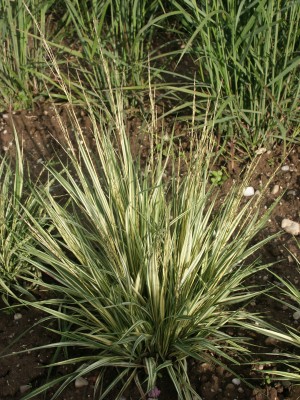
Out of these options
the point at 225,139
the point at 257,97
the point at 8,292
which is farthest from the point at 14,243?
the point at 257,97

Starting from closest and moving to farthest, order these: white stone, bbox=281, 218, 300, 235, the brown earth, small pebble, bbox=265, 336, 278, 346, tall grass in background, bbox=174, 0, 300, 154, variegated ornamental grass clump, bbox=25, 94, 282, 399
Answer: variegated ornamental grass clump, bbox=25, 94, 282, 399 < the brown earth < small pebble, bbox=265, 336, 278, 346 < tall grass in background, bbox=174, 0, 300, 154 < white stone, bbox=281, 218, 300, 235

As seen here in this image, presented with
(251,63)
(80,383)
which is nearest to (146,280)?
(80,383)

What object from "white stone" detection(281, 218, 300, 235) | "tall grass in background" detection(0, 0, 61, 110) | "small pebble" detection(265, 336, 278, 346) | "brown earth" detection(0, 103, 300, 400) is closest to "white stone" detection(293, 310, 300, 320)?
"brown earth" detection(0, 103, 300, 400)

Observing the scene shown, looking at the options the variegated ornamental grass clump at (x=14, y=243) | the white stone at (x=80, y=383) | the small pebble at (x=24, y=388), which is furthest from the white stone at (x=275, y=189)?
the small pebble at (x=24, y=388)

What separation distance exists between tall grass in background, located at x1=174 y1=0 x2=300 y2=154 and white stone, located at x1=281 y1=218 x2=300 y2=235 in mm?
373

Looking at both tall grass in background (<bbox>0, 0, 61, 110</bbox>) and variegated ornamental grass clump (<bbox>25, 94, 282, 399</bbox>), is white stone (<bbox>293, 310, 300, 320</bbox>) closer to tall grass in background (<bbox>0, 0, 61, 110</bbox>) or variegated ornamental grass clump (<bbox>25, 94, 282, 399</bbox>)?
variegated ornamental grass clump (<bbox>25, 94, 282, 399</bbox>)

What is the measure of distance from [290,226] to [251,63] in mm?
768

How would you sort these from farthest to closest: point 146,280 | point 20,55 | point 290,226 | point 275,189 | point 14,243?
point 20,55 → point 275,189 → point 290,226 → point 14,243 → point 146,280

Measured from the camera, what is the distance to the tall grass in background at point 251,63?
9.31 feet

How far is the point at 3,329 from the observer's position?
262 centimetres

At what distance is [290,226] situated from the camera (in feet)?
9.75

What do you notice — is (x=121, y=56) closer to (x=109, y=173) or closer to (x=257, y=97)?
(x=257, y=97)

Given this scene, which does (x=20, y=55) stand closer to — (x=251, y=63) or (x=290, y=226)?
(x=251, y=63)

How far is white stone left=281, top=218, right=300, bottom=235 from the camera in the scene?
295 centimetres
